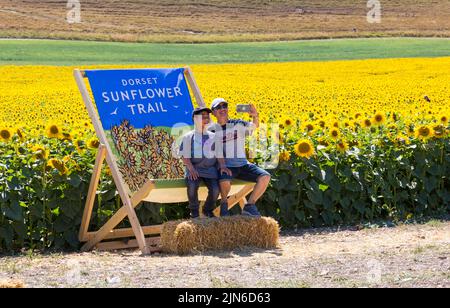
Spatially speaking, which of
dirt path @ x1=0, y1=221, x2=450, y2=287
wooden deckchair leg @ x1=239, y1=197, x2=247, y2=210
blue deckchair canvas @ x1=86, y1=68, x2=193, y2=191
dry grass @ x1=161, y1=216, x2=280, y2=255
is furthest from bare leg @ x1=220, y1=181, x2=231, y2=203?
blue deckchair canvas @ x1=86, y1=68, x2=193, y2=191

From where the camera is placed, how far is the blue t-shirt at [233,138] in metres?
8.02

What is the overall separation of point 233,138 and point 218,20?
63.2 m

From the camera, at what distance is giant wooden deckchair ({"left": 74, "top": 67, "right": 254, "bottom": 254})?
787 cm

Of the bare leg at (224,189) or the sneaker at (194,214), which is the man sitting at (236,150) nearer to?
the bare leg at (224,189)

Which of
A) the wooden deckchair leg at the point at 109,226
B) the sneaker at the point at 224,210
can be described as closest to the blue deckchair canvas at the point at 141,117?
the wooden deckchair leg at the point at 109,226

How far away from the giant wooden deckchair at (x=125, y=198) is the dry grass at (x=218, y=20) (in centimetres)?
4876

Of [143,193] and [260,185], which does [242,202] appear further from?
[143,193]

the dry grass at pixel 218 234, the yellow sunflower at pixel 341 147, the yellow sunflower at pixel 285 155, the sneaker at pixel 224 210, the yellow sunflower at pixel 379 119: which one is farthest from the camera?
the yellow sunflower at pixel 379 119

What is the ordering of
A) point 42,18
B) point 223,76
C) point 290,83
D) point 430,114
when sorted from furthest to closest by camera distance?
point 42,18 → point 223,76 → point 290,83 → point 430,114

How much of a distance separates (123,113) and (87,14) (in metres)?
61.8

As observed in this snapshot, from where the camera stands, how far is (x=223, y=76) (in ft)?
95.7
